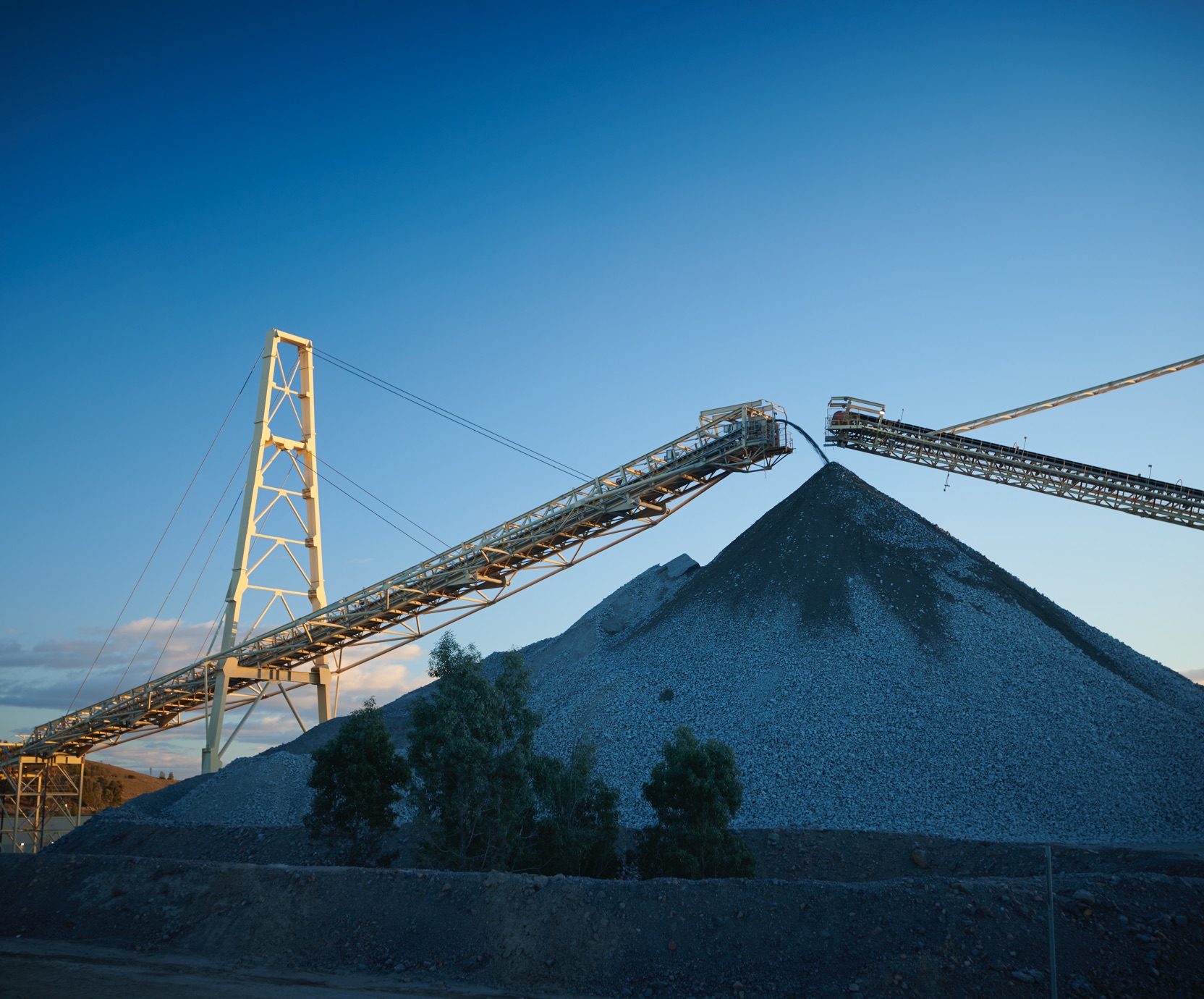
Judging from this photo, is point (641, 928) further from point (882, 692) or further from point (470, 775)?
point (882, 692)

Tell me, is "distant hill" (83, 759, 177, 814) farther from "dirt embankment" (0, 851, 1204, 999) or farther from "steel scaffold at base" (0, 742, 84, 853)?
"dirt embankment" (0, 851, 1204, 999)

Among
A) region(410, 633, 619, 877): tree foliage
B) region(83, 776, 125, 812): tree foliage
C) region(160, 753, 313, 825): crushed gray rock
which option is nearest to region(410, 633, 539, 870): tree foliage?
region(410, 633, 619, 877): tree foliage

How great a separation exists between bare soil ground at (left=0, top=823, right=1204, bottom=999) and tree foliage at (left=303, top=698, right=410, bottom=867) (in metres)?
4.06

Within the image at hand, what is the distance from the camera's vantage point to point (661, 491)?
31.8m

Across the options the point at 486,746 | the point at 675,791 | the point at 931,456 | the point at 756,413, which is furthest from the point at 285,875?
the point at 931,456

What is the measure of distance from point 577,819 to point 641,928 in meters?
5.69

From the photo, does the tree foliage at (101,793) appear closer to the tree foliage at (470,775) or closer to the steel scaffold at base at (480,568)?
the steel scaffold at base at (480,568)

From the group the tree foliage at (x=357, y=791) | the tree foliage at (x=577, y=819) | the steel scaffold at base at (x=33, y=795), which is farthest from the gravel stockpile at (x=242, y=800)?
the tree foliage at (x=577, y=819)

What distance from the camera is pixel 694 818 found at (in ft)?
64.3

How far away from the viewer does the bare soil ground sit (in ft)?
43.3

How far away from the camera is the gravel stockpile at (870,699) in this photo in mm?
23031

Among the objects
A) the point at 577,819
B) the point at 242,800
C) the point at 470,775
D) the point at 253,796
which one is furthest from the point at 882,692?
the point at 242,800

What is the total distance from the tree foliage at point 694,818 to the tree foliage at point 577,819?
0.86 m

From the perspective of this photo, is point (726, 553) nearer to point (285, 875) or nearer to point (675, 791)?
point (675, 791)
